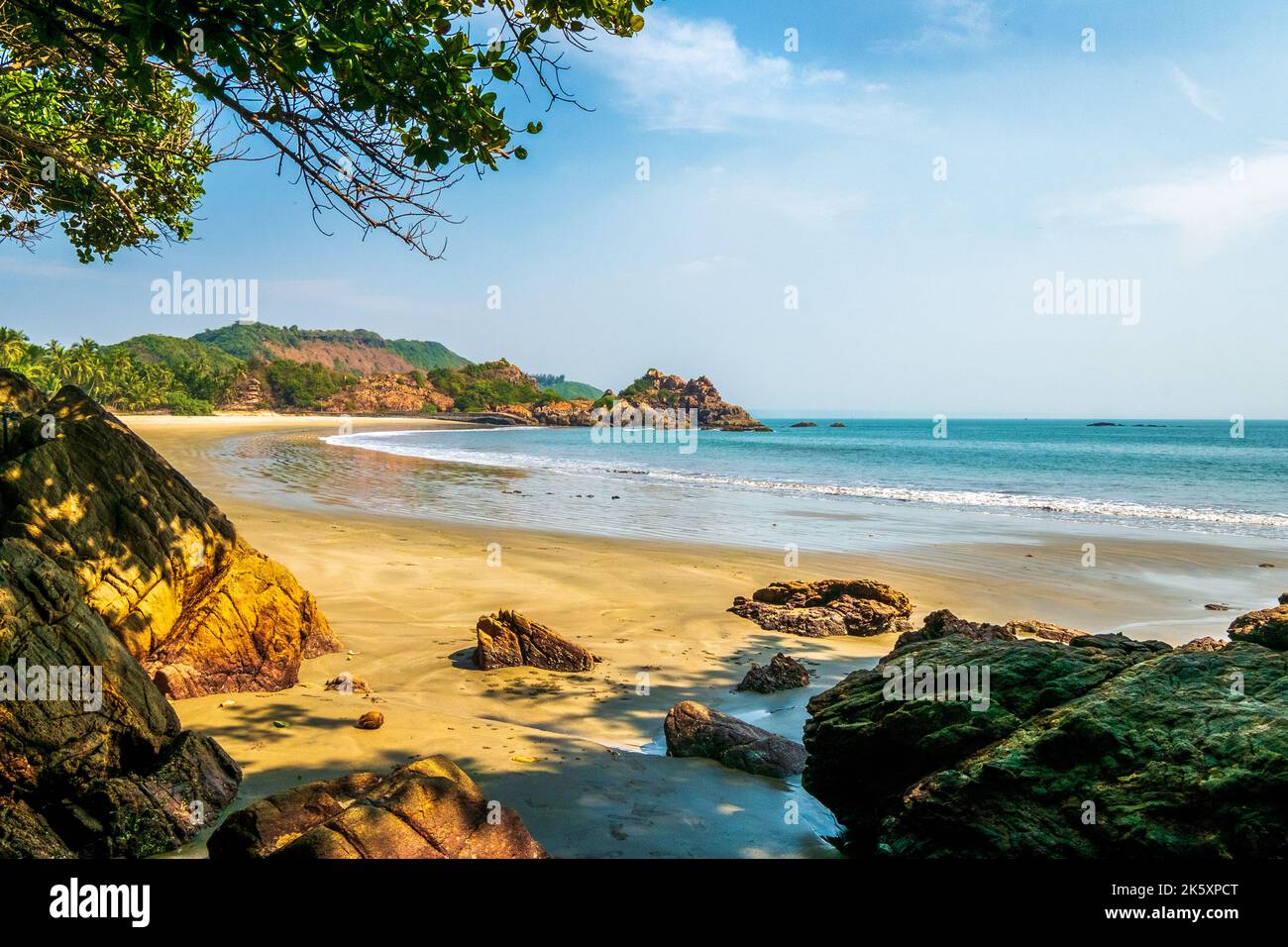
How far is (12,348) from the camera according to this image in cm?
7012

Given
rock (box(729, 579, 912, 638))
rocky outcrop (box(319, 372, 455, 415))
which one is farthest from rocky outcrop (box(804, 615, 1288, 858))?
rocky outcrop (box(319, 372, 455, 415))

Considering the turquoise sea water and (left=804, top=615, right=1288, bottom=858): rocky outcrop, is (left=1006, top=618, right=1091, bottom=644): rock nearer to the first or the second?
(left=804, top=615, right=1288, bottom=858): rocky outcrop

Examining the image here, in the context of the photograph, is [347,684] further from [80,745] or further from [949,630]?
[949,630]

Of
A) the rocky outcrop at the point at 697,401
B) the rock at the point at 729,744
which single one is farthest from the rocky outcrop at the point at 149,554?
the rocky outcrop at the point at 697,401

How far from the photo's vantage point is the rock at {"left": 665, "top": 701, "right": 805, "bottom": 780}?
5.21 meters

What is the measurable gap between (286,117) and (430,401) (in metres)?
154

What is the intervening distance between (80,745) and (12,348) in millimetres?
88379

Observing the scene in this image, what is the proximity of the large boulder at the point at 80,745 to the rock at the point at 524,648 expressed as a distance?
3.15m

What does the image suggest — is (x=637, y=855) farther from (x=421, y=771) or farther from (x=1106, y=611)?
(x=1106, y=611)

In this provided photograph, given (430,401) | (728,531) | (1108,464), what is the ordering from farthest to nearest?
(430,401)
(1108,464)
(728,531)

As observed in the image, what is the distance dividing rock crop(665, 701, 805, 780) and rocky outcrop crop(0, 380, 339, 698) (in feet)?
11.6

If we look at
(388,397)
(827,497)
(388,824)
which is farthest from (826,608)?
(388,397)

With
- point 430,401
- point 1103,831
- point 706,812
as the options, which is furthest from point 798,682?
point 430,401

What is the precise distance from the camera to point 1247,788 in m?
2.99
